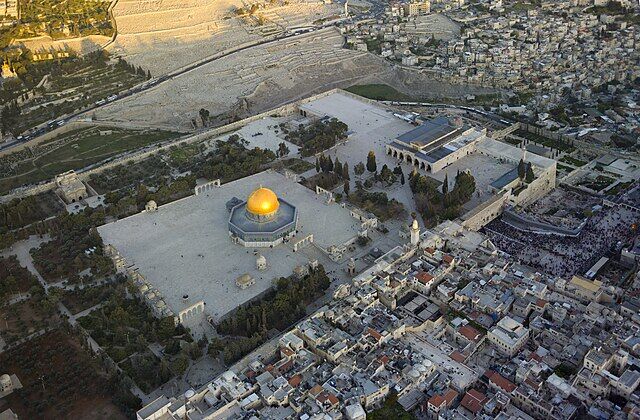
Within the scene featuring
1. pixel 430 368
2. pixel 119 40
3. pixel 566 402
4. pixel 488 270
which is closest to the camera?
pixel 566 402

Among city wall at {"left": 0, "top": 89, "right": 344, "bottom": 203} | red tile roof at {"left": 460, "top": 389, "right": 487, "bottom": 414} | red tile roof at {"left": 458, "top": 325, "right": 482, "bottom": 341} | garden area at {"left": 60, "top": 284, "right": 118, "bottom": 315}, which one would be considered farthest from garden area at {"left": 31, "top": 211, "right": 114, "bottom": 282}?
red tile roof at {"left": 460, "top": 389, "right": 487, "bottom": 414}

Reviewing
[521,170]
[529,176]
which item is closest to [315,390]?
[529,176]

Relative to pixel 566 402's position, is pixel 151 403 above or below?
above

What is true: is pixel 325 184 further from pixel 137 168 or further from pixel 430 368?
pixel 430 368

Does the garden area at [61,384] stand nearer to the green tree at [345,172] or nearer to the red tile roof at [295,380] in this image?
the red tile roof at [295,380]

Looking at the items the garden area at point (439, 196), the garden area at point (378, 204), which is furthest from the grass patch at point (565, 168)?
the garden area at point (378, 204)

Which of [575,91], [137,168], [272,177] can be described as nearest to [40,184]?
[137,168]
